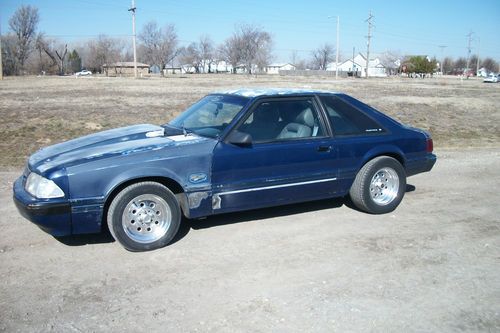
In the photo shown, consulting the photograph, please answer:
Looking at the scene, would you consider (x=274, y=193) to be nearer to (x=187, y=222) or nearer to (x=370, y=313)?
(x=187, y=222)

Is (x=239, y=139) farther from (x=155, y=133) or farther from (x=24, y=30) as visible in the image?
(x=24, y=30)

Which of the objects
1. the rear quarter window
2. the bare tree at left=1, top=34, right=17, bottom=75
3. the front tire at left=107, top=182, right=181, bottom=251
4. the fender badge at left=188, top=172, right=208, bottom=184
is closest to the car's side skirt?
the fender badge at left=188, top=172, right=208, bottom=184

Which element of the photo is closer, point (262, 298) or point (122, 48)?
point (262, 298)

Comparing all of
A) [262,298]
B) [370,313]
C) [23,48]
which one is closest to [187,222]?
[262,298]

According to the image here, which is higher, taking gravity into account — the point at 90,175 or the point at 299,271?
the point at 90,175

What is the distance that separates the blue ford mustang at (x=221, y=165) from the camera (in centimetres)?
423

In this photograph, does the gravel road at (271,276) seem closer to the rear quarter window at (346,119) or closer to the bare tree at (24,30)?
the rear quarter window at (346,119)

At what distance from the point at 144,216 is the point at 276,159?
1.50m

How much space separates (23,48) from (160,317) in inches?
4015

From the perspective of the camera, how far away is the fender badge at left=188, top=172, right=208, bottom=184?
4.58 m

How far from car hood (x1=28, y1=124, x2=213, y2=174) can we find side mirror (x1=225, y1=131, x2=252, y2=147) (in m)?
0.27

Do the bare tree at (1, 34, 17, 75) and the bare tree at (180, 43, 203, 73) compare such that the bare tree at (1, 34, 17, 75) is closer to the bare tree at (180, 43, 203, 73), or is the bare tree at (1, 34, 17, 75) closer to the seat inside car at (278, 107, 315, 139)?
the bare tree at (180, 43, 203, 73)

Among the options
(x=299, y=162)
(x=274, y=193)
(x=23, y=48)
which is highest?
(x=23, y=48)

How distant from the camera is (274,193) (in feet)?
16.5
